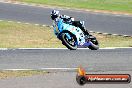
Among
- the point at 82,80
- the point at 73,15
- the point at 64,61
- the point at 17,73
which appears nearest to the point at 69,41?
the point at 82,80

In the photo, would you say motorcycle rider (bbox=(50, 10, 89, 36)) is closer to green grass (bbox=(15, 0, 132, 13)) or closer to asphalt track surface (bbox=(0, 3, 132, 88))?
asphalt track surface (bbox=(0, 3, 132, 88))

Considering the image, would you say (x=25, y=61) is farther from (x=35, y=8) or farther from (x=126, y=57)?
(x=35, y=8)

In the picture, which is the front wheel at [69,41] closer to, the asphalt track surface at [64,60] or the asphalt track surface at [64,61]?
the asphalt track surface at [64,61]

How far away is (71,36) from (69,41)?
183mm

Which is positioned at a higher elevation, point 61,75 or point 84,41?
point 84,41

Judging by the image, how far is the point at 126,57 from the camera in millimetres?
25766

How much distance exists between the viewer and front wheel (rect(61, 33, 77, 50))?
388 inches

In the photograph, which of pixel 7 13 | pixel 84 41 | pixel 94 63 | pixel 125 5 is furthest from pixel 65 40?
pixel 125 5

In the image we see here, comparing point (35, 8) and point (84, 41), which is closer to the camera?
point (84, 41)

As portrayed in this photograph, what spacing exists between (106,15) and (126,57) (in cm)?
2805

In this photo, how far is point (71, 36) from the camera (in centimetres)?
991

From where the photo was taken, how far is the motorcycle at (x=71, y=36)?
973cm

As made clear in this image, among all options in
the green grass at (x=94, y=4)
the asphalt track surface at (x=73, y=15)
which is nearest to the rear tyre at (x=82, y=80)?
the asphalt track surface at (x=73, y=15)

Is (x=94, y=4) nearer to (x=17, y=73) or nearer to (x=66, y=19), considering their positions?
(x=17, y=73)
